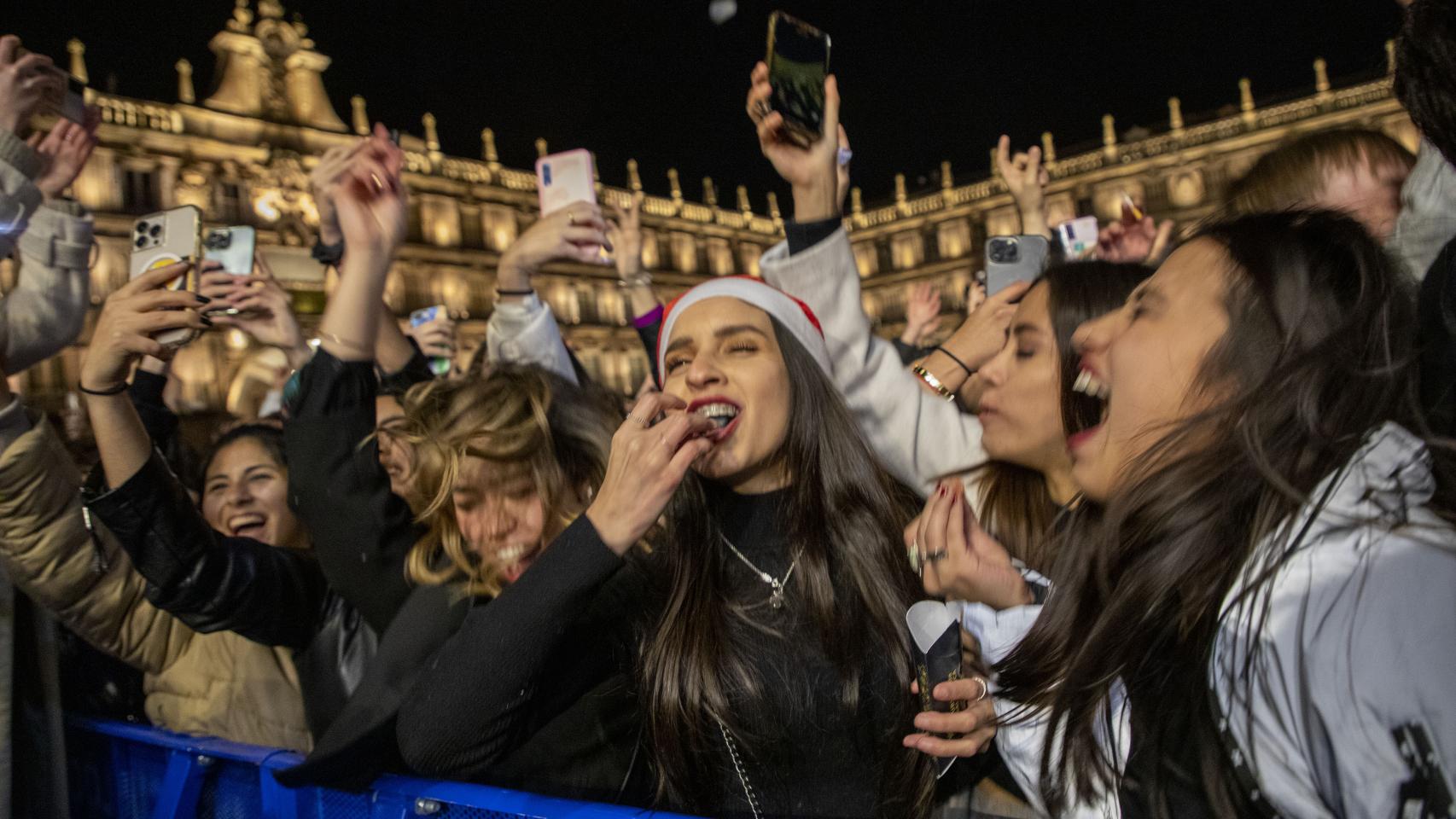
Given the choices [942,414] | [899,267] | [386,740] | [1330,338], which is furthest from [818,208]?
[899,267]

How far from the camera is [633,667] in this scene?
2072mm

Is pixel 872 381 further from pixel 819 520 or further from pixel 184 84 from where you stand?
pixel 184 84

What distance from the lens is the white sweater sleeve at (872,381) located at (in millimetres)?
2453

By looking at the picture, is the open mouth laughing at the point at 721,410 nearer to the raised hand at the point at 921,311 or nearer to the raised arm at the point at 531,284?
the raised arm at the point at 531,284

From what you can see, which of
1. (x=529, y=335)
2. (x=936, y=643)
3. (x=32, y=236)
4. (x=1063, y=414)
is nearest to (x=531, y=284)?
(x=529, y=335)

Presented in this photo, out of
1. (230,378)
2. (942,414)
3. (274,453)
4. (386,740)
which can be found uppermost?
(230,378)

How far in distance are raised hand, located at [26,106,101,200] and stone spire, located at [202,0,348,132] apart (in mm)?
29814

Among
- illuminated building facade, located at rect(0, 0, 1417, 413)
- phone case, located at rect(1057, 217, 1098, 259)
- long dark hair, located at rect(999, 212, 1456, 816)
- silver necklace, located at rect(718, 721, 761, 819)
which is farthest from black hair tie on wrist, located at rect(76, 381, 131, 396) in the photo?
illuminated building facade, located at rect(0, 0, 1417, 413)

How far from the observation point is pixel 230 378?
2620 centimetres

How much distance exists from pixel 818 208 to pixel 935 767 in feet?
4.65

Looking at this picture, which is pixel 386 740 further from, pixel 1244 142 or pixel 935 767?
pixel 1244 142

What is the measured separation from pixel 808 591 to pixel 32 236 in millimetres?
2760

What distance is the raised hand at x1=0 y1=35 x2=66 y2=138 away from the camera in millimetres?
2838

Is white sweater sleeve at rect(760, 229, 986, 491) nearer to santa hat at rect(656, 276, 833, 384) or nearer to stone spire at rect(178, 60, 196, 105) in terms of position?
santa hat at rect(656, 276, 833, 384)
